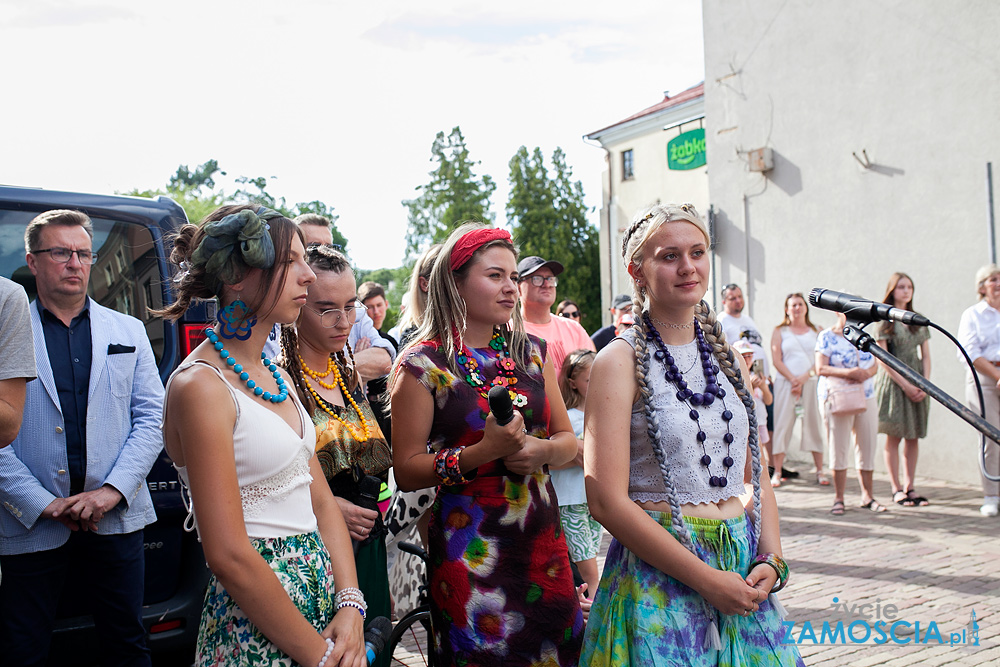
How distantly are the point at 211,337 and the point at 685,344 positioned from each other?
1376 mm

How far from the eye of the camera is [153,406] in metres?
3.54

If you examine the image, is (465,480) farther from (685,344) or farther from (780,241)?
(780,241)

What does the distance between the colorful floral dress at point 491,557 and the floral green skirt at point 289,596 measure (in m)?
0.60

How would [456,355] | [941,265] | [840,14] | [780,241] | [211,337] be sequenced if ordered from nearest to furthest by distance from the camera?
[211,337] < [456,355] < [941,265] < [840,14] < [780,241]

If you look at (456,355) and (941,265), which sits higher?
(941,265)

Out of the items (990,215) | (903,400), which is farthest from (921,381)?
(990,215)

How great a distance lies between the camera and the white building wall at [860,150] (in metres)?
9.29

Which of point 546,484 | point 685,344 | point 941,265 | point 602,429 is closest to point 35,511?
point 546,484

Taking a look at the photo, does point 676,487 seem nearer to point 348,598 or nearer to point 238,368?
point 348,598

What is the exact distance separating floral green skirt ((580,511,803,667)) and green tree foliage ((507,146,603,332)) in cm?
3700

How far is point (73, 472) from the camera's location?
129 inches

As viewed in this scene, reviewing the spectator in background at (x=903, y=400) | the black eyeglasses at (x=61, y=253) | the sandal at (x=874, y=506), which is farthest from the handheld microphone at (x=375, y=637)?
the spectator in background at (x=903, y=400)

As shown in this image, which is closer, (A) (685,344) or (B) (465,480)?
(A) (685,344)

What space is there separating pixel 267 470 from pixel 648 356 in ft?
3.71
